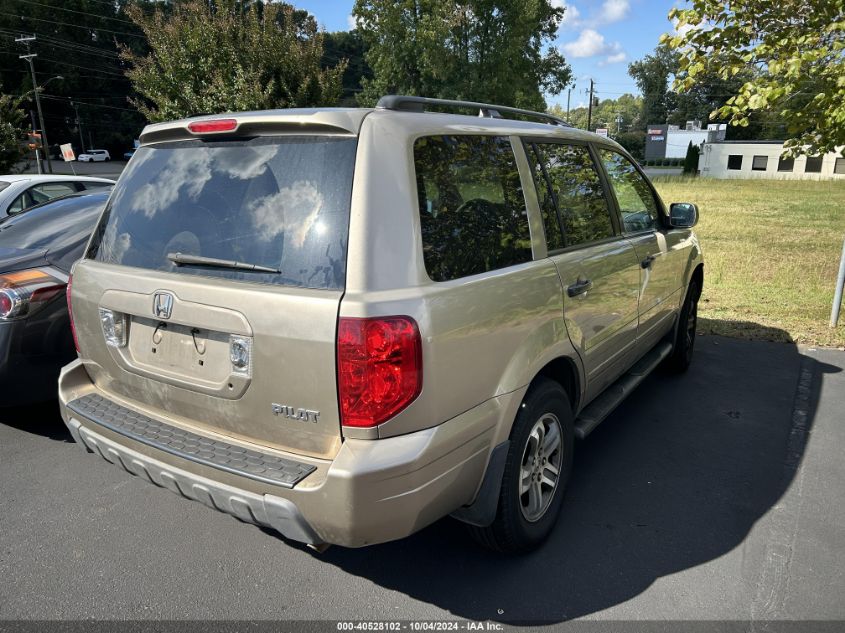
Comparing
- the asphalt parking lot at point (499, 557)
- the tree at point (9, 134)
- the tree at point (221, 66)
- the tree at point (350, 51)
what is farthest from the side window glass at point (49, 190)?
the tree at point (350, 51)

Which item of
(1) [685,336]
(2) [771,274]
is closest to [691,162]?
(2) [771,274]

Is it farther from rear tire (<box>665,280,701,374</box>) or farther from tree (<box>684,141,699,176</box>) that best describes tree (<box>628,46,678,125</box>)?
rear tire (<box>665,280,701,374</box>)

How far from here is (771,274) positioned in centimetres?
948

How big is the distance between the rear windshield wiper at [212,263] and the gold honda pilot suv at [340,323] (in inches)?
0.6

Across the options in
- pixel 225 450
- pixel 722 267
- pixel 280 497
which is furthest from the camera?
pixel 722 267


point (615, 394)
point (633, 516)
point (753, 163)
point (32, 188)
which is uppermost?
point (32, 188)

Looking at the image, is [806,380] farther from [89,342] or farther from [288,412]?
[89,342]

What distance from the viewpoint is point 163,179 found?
261 cm

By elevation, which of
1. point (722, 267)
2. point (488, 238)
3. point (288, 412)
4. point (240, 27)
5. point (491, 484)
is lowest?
point (722, 267)

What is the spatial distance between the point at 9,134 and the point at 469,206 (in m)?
21.1

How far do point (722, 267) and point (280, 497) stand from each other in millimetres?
Result: 9975

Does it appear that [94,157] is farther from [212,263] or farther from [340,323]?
[340,323]

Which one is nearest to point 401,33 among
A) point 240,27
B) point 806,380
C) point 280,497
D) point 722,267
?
point 240,27

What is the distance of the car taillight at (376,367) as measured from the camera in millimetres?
1942
